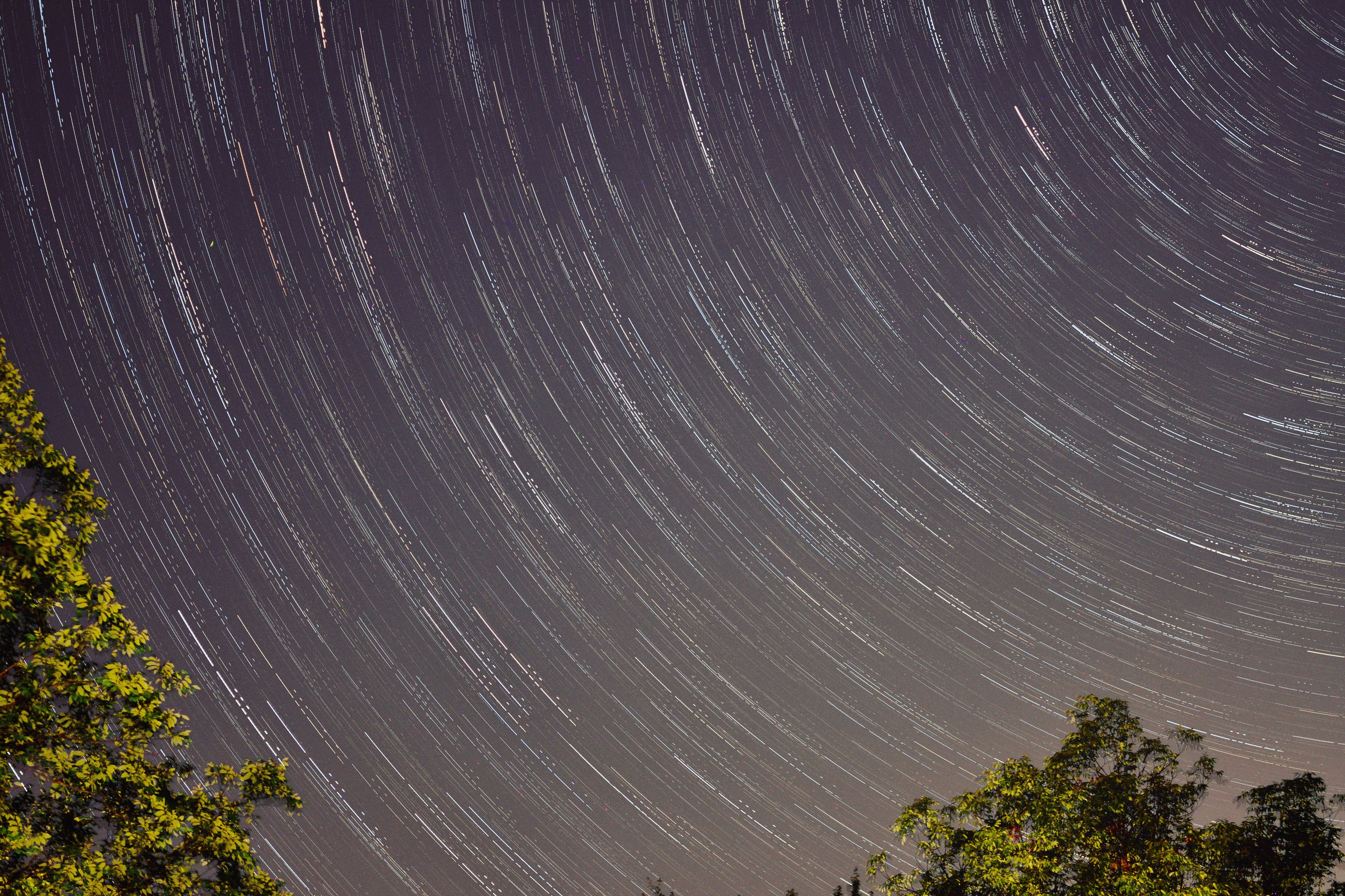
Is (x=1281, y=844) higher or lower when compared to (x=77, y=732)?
higher

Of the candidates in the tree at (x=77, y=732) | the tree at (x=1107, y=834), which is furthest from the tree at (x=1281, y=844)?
the tree at (x=77, y=732)

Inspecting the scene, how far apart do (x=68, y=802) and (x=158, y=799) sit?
2.97ft

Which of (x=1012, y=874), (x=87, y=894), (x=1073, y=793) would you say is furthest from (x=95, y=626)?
(x=1073, y=793)

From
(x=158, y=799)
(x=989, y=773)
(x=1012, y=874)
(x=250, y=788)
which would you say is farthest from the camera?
(x=989, y=773)

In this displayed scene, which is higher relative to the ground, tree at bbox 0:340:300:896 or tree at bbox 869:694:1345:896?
tree at bbox 869:694:1345:896

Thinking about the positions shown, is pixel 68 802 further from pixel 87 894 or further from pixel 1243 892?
pixel 1243 892

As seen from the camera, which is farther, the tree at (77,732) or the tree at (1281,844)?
the tree at (1281,844)

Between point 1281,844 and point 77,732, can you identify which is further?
point 1281,844

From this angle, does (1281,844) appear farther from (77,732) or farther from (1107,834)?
(77,732)

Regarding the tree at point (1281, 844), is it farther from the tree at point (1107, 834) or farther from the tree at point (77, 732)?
the tree at point (77, 732)

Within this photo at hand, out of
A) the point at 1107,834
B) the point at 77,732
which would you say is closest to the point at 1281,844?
the point at 1107,834

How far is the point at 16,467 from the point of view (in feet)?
24.5

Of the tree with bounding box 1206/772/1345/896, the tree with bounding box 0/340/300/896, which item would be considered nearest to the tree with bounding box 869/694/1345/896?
the tree with bounding box 1206/772/1345/896

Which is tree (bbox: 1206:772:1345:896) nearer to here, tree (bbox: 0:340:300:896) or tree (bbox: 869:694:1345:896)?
tree (bbox: 869:694:1345:896)
